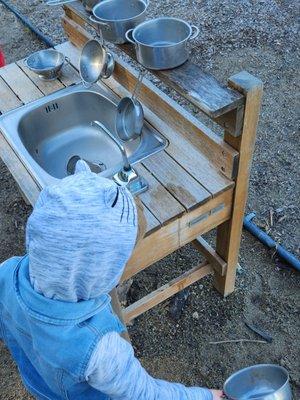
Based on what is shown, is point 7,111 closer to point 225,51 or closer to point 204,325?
point 204,325

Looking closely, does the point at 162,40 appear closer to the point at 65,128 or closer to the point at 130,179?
the point at 130,179

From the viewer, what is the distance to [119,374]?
1.18 meters

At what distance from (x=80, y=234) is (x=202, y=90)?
28.4 inches

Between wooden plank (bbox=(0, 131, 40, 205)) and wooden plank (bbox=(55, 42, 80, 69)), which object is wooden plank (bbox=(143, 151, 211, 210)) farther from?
wooden plank (bbox=(55, 42, 80, 69))

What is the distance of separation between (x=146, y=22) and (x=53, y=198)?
0.92 meters

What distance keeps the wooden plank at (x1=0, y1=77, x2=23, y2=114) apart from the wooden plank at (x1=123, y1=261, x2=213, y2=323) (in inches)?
43.7

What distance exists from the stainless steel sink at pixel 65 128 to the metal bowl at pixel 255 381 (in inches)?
40.0

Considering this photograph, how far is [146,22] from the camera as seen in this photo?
1654 mm

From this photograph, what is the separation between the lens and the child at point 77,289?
101 centimetres

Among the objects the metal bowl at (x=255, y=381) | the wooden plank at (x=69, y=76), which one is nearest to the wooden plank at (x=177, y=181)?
the metal bowl at (x=255, y=381)

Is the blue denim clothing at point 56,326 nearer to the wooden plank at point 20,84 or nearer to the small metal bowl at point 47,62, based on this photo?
the wooden plank at point 20,84

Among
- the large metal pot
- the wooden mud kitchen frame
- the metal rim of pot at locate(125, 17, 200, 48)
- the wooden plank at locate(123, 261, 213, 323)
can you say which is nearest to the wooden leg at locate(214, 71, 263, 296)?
the wooden mud kitchen frame

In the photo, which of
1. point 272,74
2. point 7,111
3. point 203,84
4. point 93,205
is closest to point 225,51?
point 272,74

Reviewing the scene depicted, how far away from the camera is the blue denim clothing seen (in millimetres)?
1121
